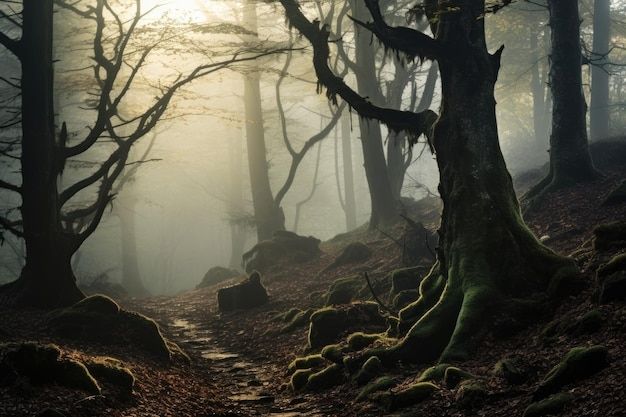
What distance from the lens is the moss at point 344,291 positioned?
45.0 ft

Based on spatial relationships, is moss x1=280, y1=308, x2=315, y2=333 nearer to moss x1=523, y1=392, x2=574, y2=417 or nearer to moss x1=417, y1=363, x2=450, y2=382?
moss x1=417, y1=363, x2=450, y2=382

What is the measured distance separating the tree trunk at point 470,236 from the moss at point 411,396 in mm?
953

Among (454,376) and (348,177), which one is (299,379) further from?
(348,177)

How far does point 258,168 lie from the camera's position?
2805 centimetres

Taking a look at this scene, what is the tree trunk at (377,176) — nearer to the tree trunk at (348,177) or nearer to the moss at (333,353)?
the moss at (333,353)

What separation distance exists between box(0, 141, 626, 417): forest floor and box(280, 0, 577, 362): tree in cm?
41

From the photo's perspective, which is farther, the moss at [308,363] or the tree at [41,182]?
the tree at [41,182]

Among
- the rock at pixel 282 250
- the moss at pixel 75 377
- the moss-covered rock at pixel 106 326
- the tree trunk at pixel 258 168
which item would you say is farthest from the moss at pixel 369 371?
the tree trunk at pixel 258 168

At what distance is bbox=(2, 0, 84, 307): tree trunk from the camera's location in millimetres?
11703

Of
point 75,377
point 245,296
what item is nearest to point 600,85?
point 245,296

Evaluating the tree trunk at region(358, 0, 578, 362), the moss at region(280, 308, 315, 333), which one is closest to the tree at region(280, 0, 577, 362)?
the tree trunk at region(358, 0, 578, 362)

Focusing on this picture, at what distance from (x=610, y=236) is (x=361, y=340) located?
427 centimetres

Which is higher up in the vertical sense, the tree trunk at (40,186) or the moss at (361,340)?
the tree trunk at (40,186)

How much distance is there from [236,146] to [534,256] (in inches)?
1530
